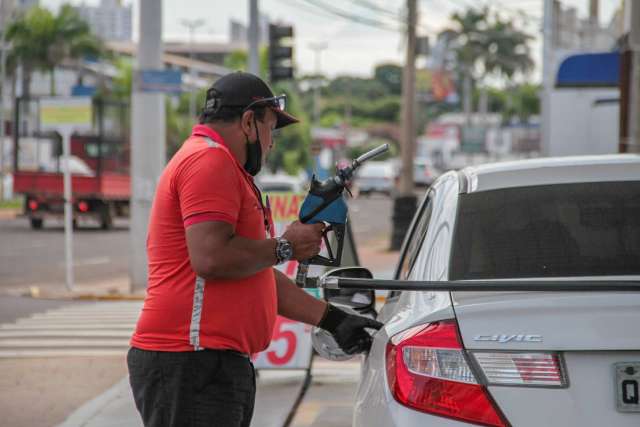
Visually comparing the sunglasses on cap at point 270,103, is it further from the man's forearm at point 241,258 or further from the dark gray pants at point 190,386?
the dark gray pants at point 190,386

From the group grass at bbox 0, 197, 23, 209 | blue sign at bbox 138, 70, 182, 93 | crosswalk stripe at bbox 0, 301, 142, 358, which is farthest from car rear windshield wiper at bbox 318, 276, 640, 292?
grass at bbox 0, 197, 23, 209

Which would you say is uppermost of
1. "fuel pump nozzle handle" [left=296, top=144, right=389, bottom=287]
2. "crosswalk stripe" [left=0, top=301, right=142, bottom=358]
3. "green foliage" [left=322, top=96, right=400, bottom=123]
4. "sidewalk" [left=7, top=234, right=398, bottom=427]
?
"green foliage" [left=322, top=96, right=400, bottom=123]

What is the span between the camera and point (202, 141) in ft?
11.7

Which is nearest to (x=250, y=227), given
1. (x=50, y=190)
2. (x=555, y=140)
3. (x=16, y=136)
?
(x=555, y=140)

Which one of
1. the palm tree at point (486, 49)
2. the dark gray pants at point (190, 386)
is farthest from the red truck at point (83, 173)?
the palm tree at point (486, 49)

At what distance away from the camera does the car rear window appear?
410cm

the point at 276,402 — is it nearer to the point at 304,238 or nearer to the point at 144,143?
the point at 304,238

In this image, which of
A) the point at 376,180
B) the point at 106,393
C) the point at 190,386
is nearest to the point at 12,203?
the point at 376,180

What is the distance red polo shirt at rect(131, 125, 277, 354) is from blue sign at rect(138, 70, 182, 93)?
11.8 m

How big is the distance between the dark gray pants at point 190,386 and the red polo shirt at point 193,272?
4 centimetres

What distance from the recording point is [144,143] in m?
15.9

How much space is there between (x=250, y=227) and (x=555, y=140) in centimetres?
1863

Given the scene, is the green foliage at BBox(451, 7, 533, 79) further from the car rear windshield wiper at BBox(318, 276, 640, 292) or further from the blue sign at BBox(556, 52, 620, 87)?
the car rear windshield wiper at BBox(318, 276, 640, 292)

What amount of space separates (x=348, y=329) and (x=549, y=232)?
796mm
